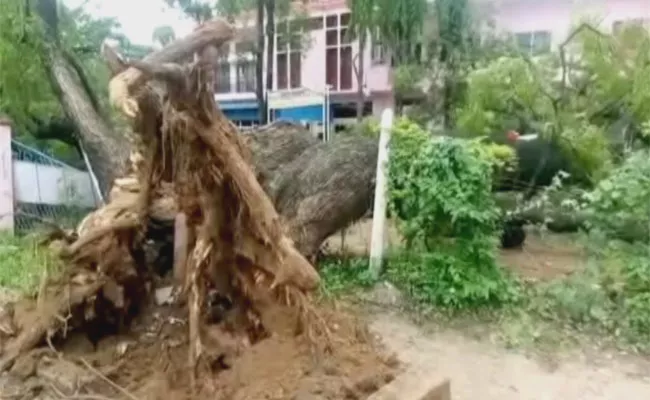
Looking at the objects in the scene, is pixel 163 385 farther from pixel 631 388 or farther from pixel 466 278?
pixel 466 278

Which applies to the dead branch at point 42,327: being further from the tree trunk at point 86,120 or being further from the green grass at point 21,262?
the tree trunk at point 86,120

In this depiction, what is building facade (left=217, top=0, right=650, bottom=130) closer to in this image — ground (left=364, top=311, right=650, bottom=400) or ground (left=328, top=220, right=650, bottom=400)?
ground (left=328, top=220, right=650, bottom=400)

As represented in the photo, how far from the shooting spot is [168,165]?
3314 millimetres

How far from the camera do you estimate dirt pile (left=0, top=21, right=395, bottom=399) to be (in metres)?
2.94

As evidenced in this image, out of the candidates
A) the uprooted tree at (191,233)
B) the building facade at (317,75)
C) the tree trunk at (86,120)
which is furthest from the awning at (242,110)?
the uprooted tree at (191,233)

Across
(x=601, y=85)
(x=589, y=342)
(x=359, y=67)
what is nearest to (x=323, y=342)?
(x=589, y=342)

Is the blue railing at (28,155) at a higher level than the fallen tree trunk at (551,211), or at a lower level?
higher

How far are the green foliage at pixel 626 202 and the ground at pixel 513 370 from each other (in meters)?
1.11

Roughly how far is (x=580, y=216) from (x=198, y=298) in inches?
172

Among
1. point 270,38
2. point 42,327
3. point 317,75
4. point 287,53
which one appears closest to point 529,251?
point 42,327

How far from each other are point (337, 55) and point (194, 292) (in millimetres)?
17409

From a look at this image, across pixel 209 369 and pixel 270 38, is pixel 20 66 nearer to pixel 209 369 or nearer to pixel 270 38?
pixel 270 38

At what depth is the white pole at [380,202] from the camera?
639 centimetres

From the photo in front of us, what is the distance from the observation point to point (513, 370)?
4871mm
